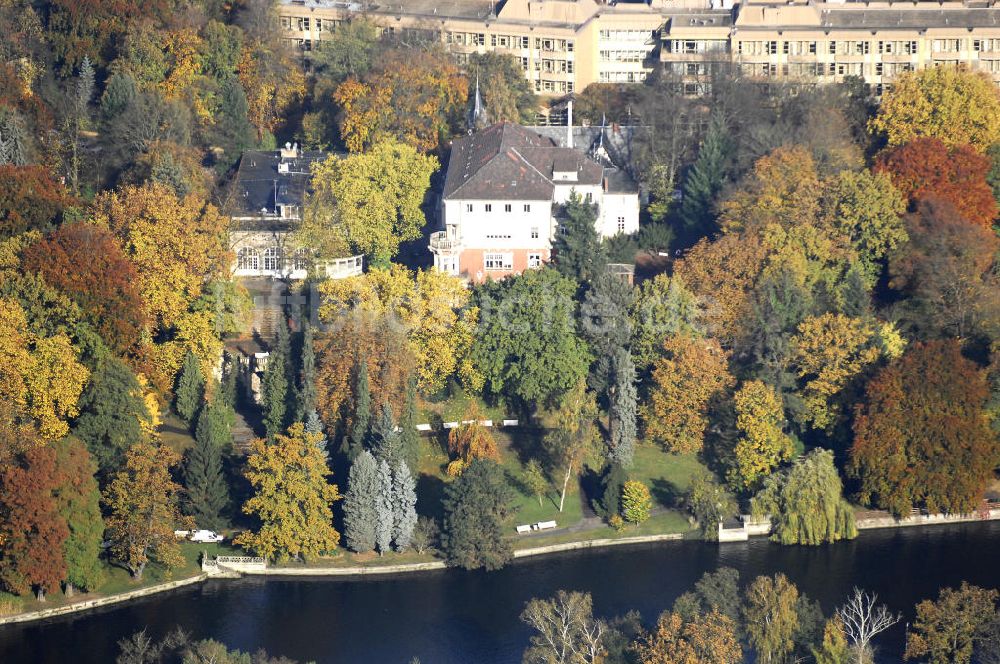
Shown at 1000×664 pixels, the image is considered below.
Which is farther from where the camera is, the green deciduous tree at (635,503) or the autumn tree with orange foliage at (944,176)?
the autumn tree with orange foliage at (944,176)

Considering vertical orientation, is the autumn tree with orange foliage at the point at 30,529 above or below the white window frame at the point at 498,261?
below

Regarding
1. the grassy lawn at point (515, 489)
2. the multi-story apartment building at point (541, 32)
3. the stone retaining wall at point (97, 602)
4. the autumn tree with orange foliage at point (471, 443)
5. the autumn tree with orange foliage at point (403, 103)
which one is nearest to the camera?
the stone retaining wall at point (97, 602)

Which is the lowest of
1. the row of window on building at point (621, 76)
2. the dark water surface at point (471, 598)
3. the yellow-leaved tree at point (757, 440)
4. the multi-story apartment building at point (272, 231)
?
the dark water surface at point (471, 598)

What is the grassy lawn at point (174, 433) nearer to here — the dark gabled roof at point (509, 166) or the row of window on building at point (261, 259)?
the row of window on building at point (261, 259)

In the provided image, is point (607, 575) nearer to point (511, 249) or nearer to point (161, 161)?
point (511, 249)

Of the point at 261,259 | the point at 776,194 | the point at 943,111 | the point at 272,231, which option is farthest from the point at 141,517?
the point at 943,111

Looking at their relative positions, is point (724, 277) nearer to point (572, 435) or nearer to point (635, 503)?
point (572, 435)

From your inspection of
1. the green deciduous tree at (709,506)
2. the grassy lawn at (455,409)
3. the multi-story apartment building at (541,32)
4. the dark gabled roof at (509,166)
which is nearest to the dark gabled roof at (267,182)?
the dark gabled roof at (509,166)

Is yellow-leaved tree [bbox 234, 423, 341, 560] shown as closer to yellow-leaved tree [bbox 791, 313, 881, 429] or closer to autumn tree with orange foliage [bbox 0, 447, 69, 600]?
autumn tree with orange foliage [bbox 0, 447, 69, 600]

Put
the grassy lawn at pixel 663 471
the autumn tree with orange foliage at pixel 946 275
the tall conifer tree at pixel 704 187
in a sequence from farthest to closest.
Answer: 1. the tall conifer tree at pixel 704 187
2. the autumn tree with orange foliage at pixel 946 275
3. the grassy lawn at pixel 663 471
